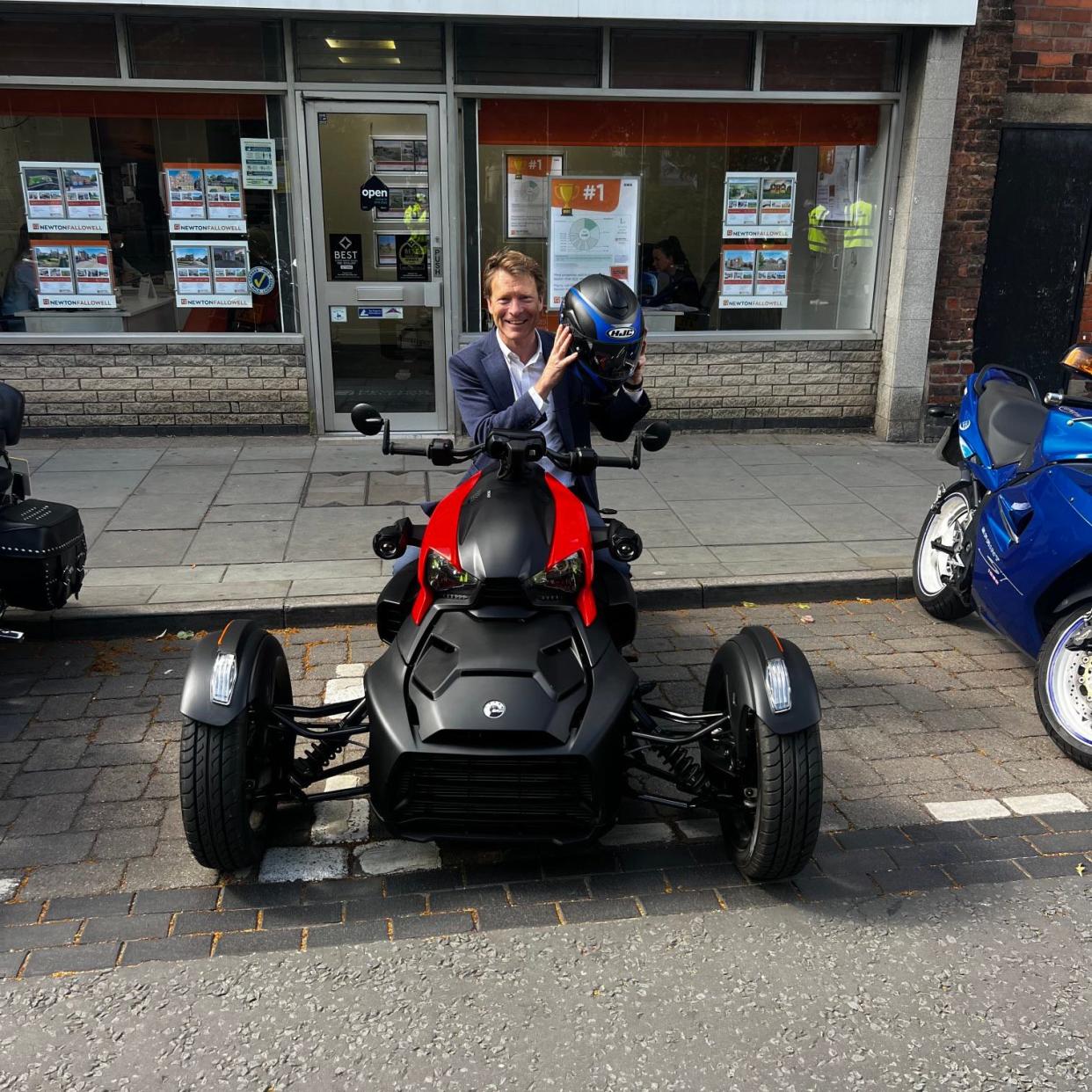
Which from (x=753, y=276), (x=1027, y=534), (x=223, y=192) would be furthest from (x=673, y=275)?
(x=1027, y=534)

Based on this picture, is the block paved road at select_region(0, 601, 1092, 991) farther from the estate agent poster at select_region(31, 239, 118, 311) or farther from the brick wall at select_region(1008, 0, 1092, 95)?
the brick wall at select_region(1008, 0, 1092, 95)

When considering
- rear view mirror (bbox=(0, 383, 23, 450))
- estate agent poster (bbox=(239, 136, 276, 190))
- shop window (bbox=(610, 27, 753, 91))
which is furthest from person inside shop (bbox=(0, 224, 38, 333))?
shop window (bbox=(610, 27, 753, 91))

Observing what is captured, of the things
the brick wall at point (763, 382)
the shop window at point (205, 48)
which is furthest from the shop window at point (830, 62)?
the shop window at point (205, 48)

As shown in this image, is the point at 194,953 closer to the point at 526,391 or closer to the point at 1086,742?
the point at 526,391

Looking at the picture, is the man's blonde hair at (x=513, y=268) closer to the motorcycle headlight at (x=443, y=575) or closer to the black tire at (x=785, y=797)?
the motorcycle headlight at (x=443, y=575)

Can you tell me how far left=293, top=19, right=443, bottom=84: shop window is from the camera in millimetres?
8148

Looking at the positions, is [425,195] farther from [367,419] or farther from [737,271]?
[367,419]

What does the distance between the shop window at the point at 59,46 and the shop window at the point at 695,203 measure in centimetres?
282

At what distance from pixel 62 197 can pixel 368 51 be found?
271cm

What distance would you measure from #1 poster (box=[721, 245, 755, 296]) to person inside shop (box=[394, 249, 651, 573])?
543cm

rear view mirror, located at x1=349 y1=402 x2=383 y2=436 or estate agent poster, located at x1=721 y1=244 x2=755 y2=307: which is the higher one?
estate agent poster, located at x1=721 y1=244 x2=755 y2=307

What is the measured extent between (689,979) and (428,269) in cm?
693

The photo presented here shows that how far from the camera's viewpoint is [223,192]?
8461 mm

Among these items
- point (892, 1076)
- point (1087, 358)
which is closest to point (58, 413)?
point (1087, 358)
